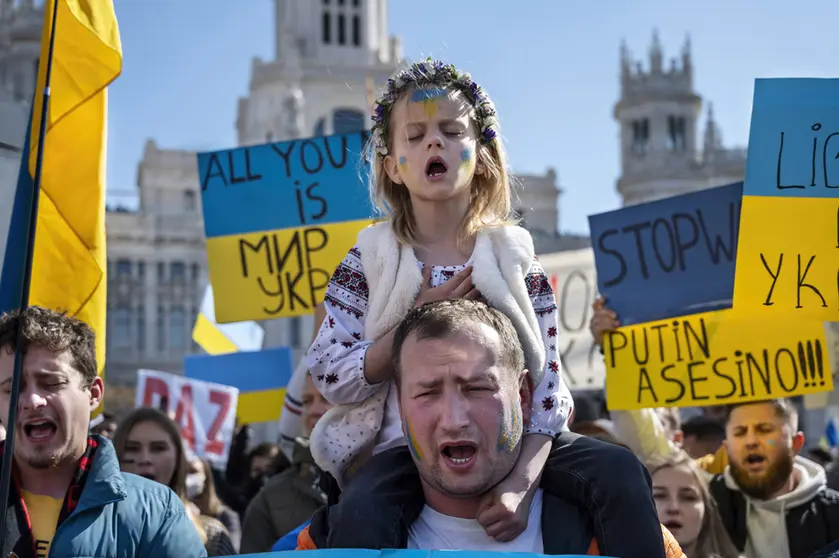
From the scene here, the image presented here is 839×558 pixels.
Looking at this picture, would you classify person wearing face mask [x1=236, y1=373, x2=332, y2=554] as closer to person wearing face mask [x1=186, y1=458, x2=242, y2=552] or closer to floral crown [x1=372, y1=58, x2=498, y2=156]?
person wearing face mask [x1=186, y1=458, x2=242, y2=552]

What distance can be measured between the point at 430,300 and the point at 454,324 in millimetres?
324

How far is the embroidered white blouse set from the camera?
2.91 metres

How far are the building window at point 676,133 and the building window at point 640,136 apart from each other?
965mm

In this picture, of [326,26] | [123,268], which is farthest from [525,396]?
[326,26]

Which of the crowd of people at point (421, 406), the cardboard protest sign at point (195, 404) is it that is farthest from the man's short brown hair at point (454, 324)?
the cardboard protest sign at point (195, 404)

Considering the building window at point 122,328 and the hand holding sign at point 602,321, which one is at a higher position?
the building window at point 122,328

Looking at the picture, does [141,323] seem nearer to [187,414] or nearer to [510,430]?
[187,414]

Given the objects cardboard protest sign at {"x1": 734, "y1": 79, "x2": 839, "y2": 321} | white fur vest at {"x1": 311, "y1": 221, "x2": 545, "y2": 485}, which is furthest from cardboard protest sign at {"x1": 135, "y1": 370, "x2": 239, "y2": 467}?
white fur vest at {"x1": 311, "y1": 221, "x2": 545, "y2": 485}

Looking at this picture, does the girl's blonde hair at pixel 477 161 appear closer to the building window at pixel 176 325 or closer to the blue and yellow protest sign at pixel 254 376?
the blue and yellow protest sign at pixel 254 376

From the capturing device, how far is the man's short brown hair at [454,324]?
→ 8.68 feet

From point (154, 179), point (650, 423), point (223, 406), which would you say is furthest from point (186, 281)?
point (650, 423)

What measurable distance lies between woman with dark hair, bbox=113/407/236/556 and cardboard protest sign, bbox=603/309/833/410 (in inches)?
69.5

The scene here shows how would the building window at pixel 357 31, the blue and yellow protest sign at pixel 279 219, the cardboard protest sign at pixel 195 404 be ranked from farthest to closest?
1. the building window at pixel 357 31
2. the cardboard protest sign at pixel 195 404
3. the blue and yellow protest sign at pixel 279 219

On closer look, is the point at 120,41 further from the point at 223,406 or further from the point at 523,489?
the point at 223,406
